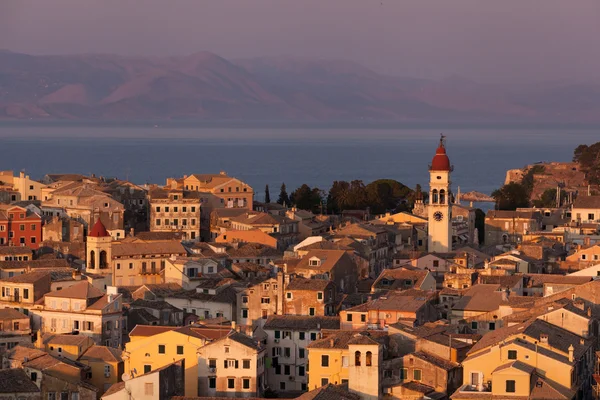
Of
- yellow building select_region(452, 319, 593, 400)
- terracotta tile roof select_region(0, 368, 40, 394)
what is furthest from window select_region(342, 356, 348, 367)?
terracotta tile roof select_region(0, 368, 40, 394)

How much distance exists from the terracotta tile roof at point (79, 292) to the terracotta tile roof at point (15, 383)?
8.53 meters

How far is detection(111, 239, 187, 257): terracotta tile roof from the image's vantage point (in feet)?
181

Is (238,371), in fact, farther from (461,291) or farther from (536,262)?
(536,262)

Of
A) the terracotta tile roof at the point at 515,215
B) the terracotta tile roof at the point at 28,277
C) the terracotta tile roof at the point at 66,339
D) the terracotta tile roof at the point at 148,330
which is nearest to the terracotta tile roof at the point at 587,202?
the terracotta tile roof at the point at 515,215

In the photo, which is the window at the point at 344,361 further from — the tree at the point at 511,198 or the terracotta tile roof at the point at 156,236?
the tree at the point at 511,198

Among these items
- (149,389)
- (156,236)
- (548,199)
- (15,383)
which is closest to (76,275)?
(156,236)

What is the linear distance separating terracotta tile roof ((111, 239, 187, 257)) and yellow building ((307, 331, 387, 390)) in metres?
20.1

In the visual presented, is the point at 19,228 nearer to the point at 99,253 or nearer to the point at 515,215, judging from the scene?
the point at 99,253

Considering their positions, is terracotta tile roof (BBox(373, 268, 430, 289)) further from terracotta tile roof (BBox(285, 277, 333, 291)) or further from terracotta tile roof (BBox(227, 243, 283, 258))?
terracotta tile roof (BBox(227, 243, 283, 258))

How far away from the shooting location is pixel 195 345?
1454 inches

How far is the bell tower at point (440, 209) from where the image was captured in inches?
2502

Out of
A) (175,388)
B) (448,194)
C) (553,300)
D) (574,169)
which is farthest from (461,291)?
(574,169)

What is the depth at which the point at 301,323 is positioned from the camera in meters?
40.9

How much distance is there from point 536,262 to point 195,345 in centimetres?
2050
